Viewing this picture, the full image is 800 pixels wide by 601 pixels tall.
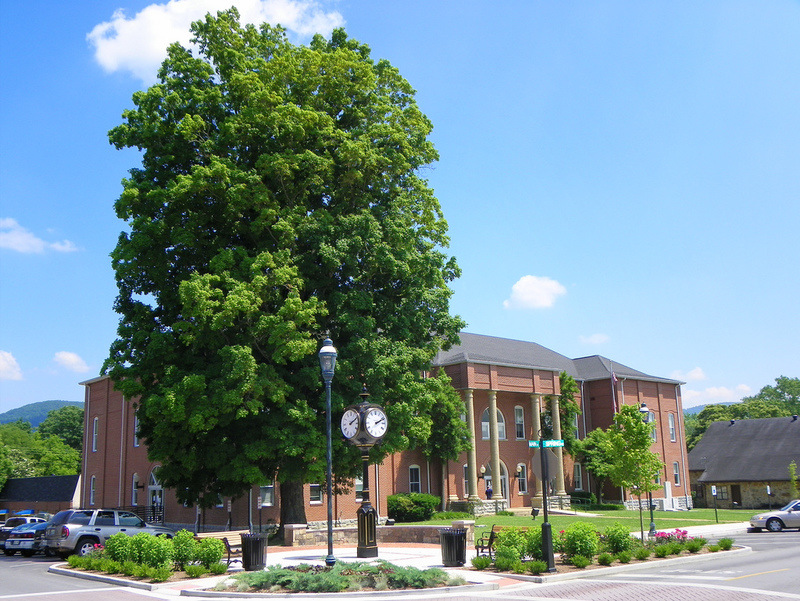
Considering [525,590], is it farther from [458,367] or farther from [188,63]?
[458,367]

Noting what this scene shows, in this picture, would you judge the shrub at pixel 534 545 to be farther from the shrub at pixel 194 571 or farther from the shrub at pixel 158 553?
the shrub at pixel 158 553

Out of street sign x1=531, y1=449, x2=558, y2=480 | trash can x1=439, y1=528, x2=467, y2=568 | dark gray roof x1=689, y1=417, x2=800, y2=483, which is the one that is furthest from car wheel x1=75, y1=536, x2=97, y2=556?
dark gray roof x1=689, y1=417, x2=800, y2=483

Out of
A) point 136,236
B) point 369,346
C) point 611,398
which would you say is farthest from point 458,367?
point 136,236

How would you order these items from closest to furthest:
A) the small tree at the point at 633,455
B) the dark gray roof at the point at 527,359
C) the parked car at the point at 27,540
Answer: the small tree at the point at 633,455, the parked car at the point at 27,540, the dark gray roof at the point at 527,359

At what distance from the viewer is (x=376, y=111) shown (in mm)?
27781

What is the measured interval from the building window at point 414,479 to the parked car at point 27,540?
2038 centimetres

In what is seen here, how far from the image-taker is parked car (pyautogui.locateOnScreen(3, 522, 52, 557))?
25500 mm

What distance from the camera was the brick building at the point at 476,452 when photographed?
128 ft

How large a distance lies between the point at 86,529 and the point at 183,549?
6797 mm

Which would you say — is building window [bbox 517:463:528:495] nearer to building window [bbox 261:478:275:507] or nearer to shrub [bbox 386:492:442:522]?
shrub [bbox 386:492:442:522]

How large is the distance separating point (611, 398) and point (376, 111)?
3359 cm

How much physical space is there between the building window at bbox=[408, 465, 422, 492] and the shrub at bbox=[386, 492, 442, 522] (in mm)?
3980

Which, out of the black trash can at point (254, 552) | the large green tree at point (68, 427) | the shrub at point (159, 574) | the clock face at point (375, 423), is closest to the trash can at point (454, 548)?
A: the clock face at point (375, 423)

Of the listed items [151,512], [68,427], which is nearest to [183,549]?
[151,512]
